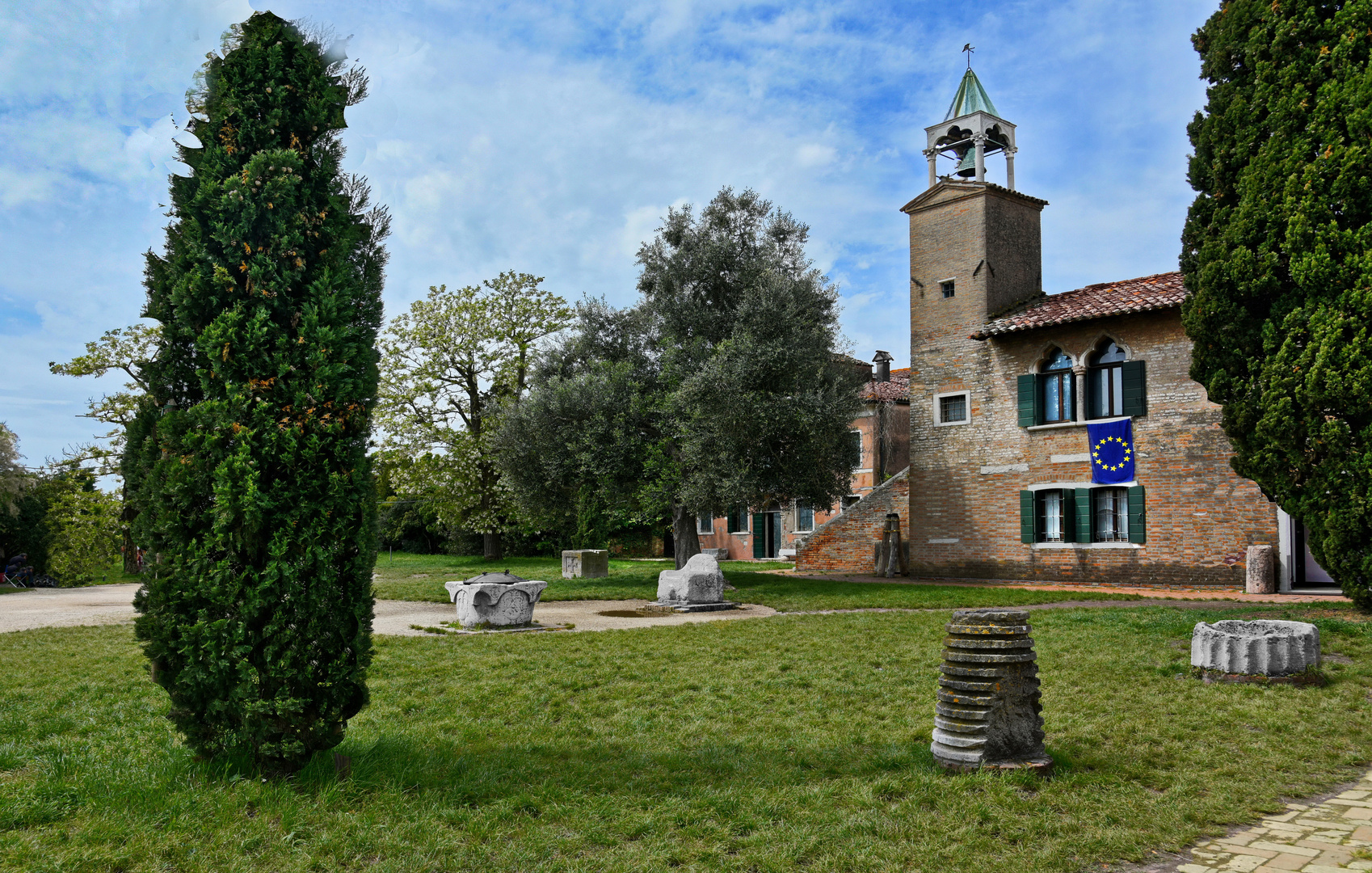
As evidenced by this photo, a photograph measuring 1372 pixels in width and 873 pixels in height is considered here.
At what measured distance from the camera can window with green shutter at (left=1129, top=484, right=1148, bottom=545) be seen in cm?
1978

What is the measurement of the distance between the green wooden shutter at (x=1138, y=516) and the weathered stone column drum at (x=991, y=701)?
53.6 feet

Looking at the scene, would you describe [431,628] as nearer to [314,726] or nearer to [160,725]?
[160,725]

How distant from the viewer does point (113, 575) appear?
88.3 ft

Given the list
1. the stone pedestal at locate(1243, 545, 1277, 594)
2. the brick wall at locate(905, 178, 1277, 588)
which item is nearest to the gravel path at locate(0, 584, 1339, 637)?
the stone pedestal at locate(1243, 545, 1277, 594)

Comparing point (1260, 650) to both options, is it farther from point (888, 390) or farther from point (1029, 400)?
point (888, 390)

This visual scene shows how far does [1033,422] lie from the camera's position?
21.5 metres

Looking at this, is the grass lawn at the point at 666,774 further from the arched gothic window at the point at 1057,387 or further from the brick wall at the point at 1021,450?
the arched gothic window at the point at 1057,387

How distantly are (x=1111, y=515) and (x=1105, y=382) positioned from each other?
10.0 ft

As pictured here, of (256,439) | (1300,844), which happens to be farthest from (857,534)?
(256,439)

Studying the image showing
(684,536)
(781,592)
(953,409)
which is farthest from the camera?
(953,409)

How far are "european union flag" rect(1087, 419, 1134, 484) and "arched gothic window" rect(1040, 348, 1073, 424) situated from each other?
85 centimetres

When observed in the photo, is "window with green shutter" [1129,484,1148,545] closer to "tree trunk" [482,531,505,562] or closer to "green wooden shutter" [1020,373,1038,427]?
"green wooden shutter" [1020,373,1038,427]

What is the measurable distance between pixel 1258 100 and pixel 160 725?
1509 cm

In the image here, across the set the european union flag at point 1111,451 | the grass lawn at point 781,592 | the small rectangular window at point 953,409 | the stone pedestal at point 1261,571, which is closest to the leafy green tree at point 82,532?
the grass lawn at point 781,592
